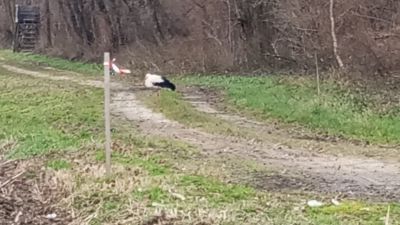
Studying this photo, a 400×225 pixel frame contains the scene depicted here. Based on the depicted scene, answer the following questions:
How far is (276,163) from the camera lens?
1016 cm

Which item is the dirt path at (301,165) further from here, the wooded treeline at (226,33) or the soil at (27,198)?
the wooded treeline at (226,33)

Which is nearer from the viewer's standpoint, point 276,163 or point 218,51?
point 276,163

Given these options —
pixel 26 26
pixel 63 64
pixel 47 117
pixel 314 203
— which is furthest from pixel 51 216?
pixel 26 26

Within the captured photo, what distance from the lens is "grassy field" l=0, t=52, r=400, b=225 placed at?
272 inches

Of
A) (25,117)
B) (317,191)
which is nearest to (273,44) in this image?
(25,117)

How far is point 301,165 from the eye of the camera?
1003 cm

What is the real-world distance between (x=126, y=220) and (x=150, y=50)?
2574cm

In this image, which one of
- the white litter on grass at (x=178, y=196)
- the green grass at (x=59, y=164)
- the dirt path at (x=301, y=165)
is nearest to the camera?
the white litter on grass at (x=178, y=196)

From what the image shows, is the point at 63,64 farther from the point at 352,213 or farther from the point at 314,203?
the point at 352,213

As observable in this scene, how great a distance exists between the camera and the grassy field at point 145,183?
691 cm

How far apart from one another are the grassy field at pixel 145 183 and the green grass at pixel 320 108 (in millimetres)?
3097

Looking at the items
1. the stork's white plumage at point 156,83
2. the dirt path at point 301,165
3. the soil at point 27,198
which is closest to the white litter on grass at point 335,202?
the dirt path at point 301,165

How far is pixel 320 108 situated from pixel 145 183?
732 cm

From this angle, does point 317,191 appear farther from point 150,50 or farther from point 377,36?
point 150,50
